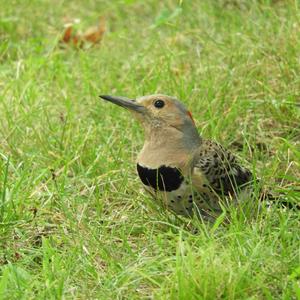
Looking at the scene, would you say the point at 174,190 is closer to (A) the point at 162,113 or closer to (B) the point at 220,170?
(B) the point at 220,170

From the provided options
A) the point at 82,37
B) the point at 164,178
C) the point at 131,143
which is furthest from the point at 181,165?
the point at 82,37

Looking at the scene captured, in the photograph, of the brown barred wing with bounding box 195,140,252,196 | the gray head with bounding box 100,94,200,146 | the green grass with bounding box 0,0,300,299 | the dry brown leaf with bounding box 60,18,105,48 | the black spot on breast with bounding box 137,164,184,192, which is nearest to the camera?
the green grass with bounding box 0,0,300,299

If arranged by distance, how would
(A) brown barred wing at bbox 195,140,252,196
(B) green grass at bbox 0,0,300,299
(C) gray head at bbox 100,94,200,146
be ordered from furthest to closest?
(C) gray head at bbox 100,94,200,146 < (A) brown barred wing at bbox 195,140,252,196 < (B) green grass at bbox 0,0,300,299

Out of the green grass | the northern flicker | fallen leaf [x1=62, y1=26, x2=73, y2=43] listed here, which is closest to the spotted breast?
the northern flicker

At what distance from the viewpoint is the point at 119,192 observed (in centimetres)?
507

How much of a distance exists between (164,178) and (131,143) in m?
1.11

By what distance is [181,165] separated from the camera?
467cm

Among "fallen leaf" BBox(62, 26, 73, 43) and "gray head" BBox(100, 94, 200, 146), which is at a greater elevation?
"gray head" BBox(100, 94, 200, 146)

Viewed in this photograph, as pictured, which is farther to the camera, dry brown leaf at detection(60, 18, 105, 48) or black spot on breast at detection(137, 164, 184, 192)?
dry brown leaf at detection(60, 18, 105, 48)

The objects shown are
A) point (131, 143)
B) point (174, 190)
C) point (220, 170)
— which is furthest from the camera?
point (131, 143)

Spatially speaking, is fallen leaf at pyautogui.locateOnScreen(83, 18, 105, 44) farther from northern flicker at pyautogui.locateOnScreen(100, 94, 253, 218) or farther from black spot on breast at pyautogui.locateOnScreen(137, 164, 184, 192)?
black spot on breast at pyautogui.locateOnScreen(137, 164, 184, 192)

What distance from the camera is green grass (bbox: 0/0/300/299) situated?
3891 millimetres

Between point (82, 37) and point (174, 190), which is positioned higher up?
point (174, 190)

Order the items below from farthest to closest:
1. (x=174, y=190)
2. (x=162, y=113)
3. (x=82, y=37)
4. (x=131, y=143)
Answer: (x=82, y=37) < (x=131, y=143) < (x=162, y=113) < (x=174, y=190)
